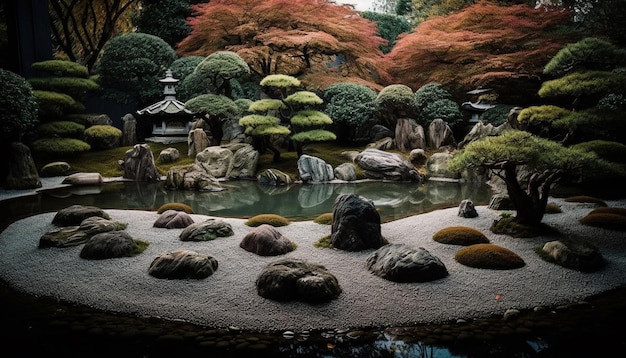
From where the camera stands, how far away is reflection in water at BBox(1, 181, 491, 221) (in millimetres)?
9367

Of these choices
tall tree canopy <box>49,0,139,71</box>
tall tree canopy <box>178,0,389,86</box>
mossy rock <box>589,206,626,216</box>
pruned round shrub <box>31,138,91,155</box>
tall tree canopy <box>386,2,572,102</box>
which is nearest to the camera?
mossy rock <box>589,206,626,216</box>

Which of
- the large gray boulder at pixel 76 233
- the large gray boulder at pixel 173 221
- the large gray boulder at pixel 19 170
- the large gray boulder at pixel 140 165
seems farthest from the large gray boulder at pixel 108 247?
the large gray boulder at pixel 140 165

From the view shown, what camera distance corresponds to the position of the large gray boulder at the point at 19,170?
10961 millimetres

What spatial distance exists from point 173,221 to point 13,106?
652 cm

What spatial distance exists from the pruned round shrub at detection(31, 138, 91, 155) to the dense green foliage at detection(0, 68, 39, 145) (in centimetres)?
179

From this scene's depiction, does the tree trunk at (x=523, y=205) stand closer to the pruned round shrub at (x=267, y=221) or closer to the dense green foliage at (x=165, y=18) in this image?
the pruned round shrub at (x=267, y=221)

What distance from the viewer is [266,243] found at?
6.11m

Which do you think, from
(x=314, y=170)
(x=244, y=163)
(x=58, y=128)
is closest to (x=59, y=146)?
(x=58, y=128)

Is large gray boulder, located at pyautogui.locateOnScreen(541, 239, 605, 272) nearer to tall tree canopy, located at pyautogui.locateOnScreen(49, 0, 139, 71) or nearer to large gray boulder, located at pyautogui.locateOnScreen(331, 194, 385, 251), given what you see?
large gray boulder, located at pyautogui.locateOnScreen(331, 194, 385, 251)

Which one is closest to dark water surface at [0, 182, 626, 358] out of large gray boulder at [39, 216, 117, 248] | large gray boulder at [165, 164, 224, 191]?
large gray boulder at [39, 216, 117, 248]

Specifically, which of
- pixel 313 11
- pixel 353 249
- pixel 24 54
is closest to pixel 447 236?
pixel 353 249

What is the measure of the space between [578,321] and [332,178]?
30.6 ft

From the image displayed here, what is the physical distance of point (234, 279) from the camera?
527 centimetres

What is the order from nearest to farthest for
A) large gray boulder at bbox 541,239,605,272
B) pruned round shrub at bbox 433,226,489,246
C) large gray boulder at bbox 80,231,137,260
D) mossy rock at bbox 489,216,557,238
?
large gray boulder at bbox 541,239,605,272
large gray boulder at bbox 80,231,137,260
pruned round shrub at bbox 433,226,489,246
mossy rock at bbox 489,216,557,238
